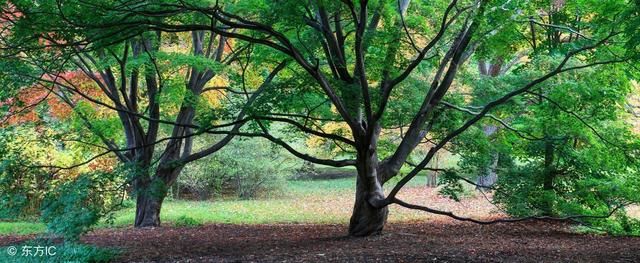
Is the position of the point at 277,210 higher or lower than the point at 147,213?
higher

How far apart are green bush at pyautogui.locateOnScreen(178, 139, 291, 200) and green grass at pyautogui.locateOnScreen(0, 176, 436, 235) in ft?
2.58

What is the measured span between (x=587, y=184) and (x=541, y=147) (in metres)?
1.11

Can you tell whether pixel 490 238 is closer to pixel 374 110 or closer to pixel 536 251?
pixel 536 251

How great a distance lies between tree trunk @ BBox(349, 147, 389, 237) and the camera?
26.8ft

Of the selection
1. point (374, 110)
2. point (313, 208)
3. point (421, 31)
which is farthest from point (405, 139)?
point (313, 208)

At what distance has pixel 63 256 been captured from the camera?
5.88 m

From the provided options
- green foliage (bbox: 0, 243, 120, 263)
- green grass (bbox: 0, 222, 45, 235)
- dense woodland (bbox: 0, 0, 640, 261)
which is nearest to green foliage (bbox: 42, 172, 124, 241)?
dense woodland (bbox: 0, 0, 640, 261)

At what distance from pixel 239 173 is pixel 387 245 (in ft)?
52.8

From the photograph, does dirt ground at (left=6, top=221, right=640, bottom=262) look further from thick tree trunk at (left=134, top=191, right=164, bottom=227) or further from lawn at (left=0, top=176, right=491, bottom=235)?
lawn at (left=0, top=176, right=491, bottom=235)

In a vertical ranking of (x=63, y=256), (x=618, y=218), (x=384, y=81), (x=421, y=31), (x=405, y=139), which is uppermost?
(x=421, y=31)

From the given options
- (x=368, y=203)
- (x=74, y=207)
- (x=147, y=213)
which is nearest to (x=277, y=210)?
(x=147, y=213)

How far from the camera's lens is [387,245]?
24.1 ft

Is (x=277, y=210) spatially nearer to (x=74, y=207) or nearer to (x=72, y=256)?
(x=74, y=207)

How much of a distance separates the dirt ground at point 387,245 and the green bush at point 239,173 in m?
11.3
